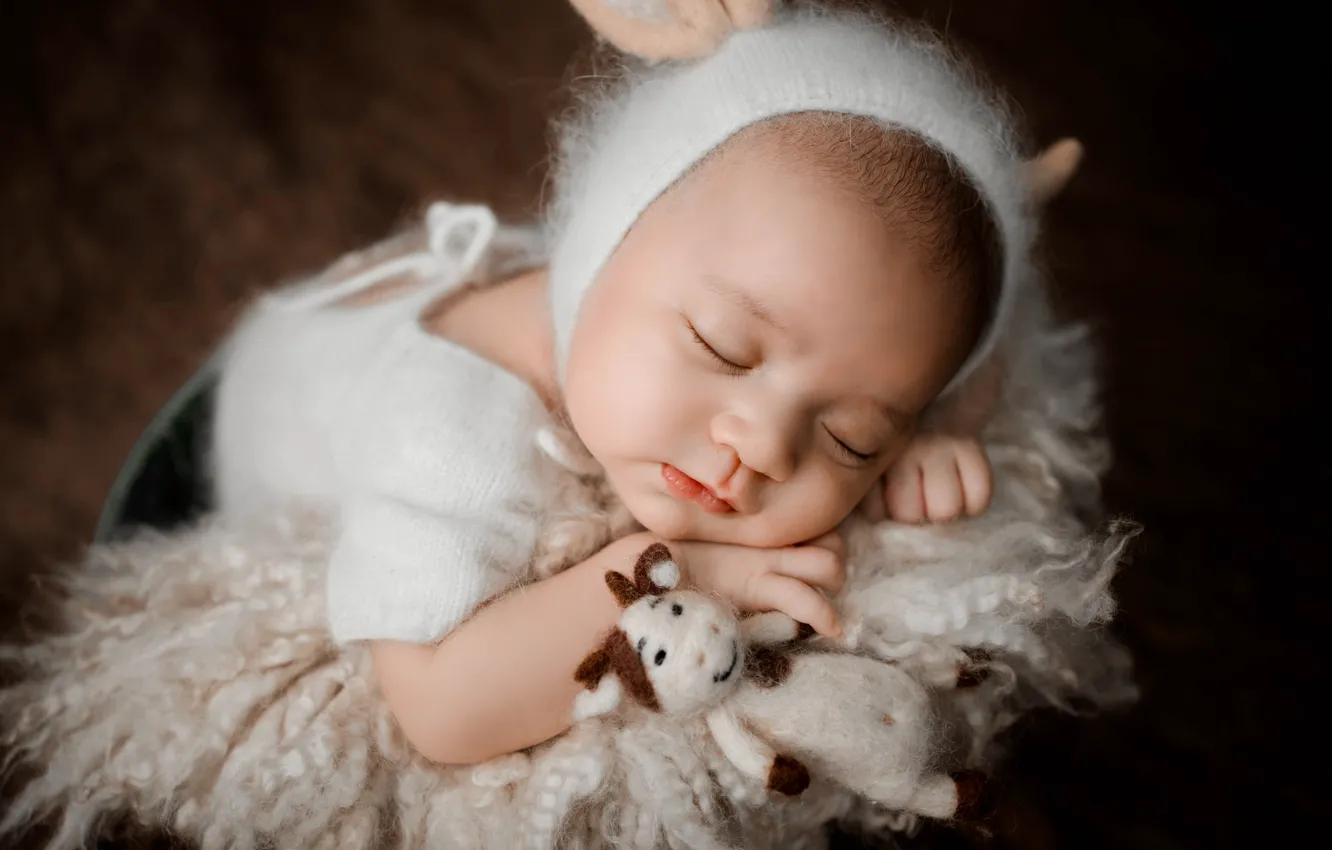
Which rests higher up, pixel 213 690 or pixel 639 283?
pixel 639 283

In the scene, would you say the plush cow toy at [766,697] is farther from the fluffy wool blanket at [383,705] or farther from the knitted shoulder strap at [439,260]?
the knitted shoulder strap at [439,260]

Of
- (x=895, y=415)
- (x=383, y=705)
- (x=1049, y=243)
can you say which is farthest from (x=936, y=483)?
(x=1049, y=243)

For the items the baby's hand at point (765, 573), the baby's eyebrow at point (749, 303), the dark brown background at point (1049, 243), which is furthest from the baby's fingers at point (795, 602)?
the dark brown background at point (1049, 243)

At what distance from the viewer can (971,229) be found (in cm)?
88

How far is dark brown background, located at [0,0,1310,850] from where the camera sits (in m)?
1.52

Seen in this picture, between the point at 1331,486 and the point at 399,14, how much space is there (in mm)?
1907

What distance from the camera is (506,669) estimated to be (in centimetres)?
80

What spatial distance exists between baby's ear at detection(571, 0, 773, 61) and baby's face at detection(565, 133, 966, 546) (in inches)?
4.6

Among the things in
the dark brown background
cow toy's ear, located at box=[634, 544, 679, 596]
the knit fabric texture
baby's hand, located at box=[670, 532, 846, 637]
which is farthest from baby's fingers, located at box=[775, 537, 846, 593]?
the dark brown background

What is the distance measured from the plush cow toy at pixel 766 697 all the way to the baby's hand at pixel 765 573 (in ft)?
0.16

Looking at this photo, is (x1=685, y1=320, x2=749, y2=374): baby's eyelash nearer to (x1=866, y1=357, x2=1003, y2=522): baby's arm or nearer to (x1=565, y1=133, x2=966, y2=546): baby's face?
(x1=565, y1=133, x2=966, y2=546): baby's face

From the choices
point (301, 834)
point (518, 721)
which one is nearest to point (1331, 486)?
point (518, 721)

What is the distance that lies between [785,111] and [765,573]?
391mm

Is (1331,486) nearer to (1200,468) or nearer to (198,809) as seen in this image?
(1200,468)
